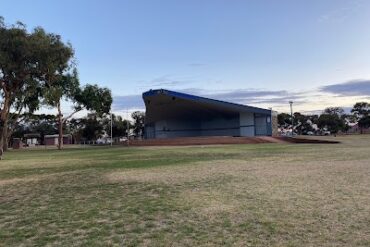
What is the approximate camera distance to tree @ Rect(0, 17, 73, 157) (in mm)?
22297

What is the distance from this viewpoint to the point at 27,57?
74.7 ft

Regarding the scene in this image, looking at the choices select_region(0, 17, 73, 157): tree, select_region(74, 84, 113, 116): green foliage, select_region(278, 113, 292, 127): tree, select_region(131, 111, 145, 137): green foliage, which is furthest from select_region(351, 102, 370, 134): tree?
select_region(0, 17, 73, 157): tree

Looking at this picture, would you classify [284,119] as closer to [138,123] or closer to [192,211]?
[138,123]

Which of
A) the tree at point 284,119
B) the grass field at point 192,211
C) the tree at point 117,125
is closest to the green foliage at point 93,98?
the grass field at point 192,211

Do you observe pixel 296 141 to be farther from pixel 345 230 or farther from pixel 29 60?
pixel 345 230

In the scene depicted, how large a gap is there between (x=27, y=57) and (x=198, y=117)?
54170 millimetres

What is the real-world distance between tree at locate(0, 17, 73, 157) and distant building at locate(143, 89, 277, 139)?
31.8 m

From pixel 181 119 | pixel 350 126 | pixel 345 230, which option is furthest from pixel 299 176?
pixel 350 126

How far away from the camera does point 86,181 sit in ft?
39.8

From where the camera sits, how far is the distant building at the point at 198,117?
59219 millimetres

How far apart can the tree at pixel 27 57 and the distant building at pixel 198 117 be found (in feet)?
104

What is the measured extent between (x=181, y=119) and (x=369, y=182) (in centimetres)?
6626

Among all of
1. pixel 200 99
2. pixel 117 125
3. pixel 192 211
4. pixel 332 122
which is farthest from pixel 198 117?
pixel 192 211

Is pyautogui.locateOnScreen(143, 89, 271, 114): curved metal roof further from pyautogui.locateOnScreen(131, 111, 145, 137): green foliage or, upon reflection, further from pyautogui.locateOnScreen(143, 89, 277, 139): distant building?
pyautogui.locateOnScreen(131, 111, 145, 137): green foliage
